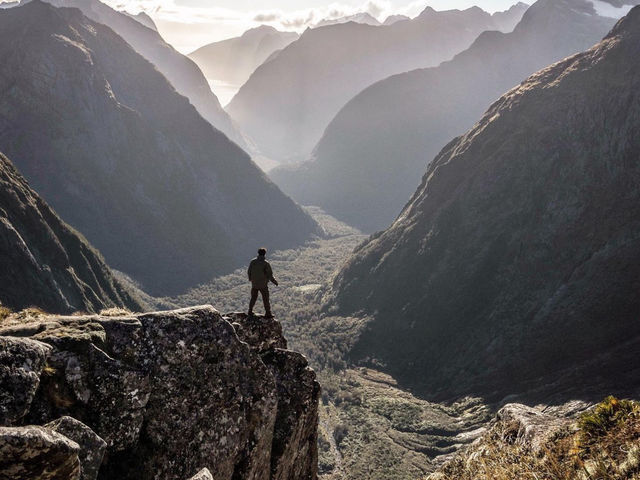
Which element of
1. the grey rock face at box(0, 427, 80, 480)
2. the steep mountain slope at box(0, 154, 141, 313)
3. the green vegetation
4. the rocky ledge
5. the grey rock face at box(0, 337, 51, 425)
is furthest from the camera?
the steep mountain slope at box(0, 154, 141, 313)

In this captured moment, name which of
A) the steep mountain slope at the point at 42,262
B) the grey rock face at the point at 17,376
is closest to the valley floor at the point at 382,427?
the steep mountain slope at the point at 42,262

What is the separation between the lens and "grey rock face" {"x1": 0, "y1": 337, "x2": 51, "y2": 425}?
11414 millimetres

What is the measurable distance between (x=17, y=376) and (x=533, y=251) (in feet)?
532

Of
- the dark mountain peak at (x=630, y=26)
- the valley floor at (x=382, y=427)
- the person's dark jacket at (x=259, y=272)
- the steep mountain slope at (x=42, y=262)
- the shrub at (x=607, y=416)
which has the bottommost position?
the shrub at (x=607, y=416)

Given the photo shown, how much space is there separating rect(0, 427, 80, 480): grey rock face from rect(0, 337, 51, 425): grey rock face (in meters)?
1.57

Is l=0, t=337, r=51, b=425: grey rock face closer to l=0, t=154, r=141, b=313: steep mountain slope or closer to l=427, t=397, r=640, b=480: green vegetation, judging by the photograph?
l=427, t=397, r=640, b=480: green vegetation

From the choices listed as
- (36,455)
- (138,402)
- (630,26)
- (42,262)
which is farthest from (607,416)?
(630,26)

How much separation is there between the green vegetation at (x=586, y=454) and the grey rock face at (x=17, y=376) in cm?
1443

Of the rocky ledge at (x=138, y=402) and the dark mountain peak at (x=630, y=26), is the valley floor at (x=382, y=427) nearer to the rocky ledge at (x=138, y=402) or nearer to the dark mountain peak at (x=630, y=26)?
A: the rocky ledge at (x=138, y=402)

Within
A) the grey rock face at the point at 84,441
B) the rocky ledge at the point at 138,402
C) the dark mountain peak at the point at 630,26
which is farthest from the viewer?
the dark mountain peak at the point at 630,26

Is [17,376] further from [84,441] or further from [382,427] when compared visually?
[382,427]

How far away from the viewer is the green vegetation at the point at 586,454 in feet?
40.7

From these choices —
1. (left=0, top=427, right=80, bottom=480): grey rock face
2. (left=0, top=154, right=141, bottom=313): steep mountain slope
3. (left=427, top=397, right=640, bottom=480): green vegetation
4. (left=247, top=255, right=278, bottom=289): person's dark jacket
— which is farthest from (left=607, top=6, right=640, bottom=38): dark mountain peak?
(left=0, top=427, right=80, bottom=480): grey rock face

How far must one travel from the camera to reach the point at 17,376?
11.8m
